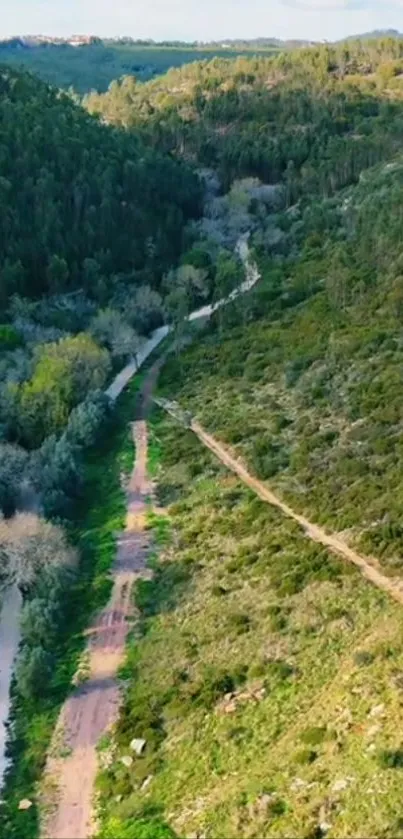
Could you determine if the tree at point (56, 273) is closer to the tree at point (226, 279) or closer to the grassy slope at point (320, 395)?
the tree at point (226, 279)

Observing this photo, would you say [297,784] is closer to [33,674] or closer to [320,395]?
[33,674]

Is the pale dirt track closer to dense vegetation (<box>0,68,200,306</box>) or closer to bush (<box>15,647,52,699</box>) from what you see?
bush (<box>15,647,52,699</box>)

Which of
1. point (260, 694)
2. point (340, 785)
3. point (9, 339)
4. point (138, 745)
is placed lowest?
point (138, 745)

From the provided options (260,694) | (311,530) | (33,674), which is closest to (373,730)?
(260,694)

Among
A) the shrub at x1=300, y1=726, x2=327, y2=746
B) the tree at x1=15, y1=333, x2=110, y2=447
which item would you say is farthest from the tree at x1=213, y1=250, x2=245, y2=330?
the shrub at x1=300, y1=726, x2=327, y2=746

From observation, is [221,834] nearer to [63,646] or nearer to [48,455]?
[63,646]

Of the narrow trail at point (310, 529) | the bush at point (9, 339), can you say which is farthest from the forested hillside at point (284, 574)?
the bush at point (9, 339)
